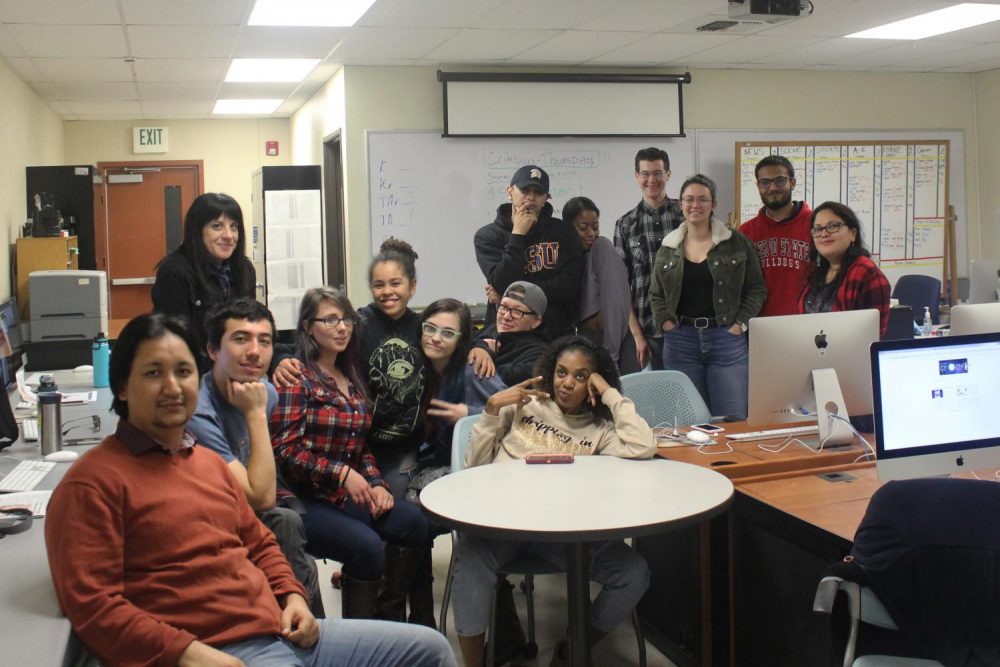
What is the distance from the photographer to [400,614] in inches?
112

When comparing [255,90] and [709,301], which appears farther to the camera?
[255,90]

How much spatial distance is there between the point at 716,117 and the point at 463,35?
226 centimetres

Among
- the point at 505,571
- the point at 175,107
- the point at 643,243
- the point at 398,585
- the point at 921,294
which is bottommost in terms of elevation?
the point at 398,585

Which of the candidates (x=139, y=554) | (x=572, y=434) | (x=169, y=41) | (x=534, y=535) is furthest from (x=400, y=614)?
(x=169, y=41)

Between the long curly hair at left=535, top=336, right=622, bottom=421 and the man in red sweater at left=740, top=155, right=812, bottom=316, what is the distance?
156 centimetres

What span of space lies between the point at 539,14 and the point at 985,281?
2.88 meters

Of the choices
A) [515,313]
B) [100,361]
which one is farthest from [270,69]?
[515,313]

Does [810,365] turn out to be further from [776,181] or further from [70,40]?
[70,40]

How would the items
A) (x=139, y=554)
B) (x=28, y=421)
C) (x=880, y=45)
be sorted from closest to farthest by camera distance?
(x=139, y=554)
(x=28, y=421)
(x=880, y=45)

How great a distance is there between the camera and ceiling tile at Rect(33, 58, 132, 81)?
5.86m

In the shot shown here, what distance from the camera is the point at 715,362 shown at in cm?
396

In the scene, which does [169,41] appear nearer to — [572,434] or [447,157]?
[447,157]

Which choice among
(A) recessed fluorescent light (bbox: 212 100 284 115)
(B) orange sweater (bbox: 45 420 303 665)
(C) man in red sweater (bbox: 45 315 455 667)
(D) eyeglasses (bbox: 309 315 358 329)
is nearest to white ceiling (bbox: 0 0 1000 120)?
(A) recessed fluorescent light (bbox: 212 100 284 115)

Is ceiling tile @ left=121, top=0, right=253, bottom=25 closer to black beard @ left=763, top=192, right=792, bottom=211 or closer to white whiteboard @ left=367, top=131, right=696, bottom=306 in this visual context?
white whiteboard @ left=367, top=131, right=696, bottom=306
